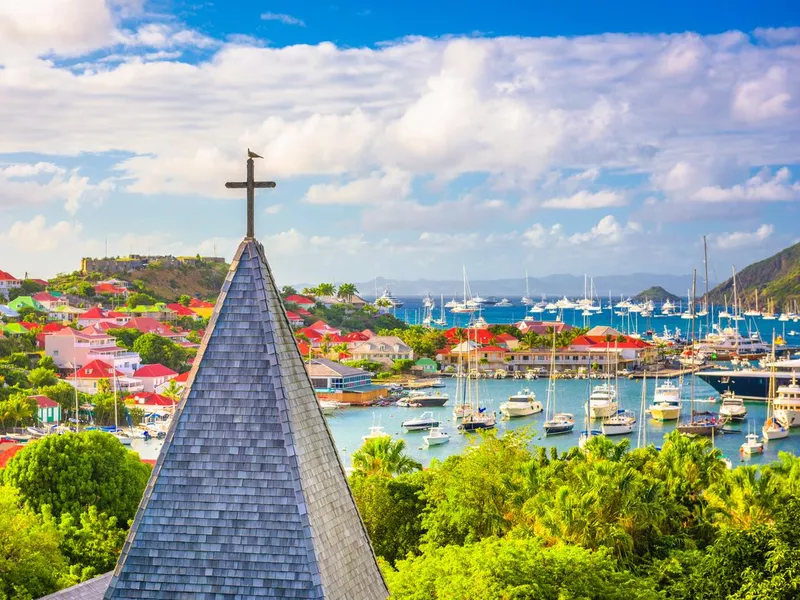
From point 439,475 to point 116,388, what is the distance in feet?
212

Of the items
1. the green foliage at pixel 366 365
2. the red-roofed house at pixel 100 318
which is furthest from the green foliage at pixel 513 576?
→ the red-roofed house at pixel 100 318

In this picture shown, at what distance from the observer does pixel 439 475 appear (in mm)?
29688

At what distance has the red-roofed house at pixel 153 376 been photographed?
92750 mm

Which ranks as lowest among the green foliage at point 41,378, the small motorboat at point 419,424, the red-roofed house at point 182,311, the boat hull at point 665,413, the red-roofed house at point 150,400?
the small motorboat at point 419,424

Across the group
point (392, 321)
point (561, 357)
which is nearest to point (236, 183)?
point (561, 357)

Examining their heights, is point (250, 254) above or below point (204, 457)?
above

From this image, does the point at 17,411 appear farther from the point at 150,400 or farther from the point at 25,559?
the point at 25,559

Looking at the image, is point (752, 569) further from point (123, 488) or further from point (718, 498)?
point (123, 488)

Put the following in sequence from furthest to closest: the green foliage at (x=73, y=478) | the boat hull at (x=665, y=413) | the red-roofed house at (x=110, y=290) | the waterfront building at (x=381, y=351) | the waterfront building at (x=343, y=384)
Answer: the red-roofed house at (x=110, y=290)
the waterfront building at (x=381, y=351)
the waterfront building at (x=343, y=384)
the boat hull at (x=665, y=413)
the green foliage at (x=73, y=478)

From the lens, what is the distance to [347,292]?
172m

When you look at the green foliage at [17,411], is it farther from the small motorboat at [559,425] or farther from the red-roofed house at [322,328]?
the red-roofed house at [322,328]

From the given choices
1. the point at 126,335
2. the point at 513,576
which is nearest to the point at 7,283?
the point at 126,335

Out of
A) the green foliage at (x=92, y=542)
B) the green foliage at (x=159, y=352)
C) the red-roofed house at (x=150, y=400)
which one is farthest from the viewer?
the green foliage at (x=159, y=352)

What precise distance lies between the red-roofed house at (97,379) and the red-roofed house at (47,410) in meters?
10.9
